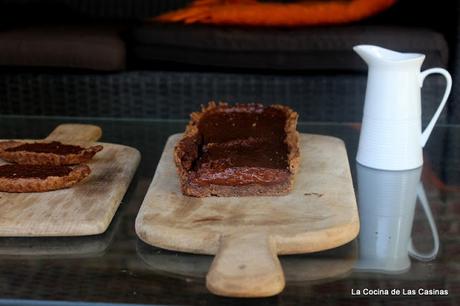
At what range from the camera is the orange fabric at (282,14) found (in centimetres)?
230

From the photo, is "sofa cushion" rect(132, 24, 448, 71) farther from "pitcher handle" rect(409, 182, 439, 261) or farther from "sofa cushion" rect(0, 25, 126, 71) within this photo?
"pitcher handle" rect(409, 182, 439, 261)

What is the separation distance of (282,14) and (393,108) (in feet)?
3.71

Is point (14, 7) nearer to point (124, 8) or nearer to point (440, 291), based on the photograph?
point (124, 8)

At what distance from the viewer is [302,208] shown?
3.47 ft

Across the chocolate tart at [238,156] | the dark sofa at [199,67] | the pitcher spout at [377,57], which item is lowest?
the dark sofa at [199,67]

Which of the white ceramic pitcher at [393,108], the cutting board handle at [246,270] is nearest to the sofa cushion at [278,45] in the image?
the white ceramic pitcher at [393,108]

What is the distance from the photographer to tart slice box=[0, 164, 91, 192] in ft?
3.66

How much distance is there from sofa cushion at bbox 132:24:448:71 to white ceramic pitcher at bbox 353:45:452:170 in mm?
910

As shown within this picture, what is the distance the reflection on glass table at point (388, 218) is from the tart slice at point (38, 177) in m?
0.44

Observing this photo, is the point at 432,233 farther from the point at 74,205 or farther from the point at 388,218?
the point at 74,205

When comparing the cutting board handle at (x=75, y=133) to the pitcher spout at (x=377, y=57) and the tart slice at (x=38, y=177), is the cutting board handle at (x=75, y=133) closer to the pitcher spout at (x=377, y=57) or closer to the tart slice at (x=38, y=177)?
the tart slice at (x=38, y=177)

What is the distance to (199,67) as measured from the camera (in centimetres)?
225

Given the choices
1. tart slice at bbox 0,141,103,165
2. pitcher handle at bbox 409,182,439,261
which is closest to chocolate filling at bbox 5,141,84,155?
tart slice at bbox 0,141,103,165

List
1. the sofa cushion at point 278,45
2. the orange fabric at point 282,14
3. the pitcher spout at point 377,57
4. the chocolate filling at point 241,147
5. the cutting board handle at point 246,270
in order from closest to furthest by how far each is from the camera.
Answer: the cutting board handle at point 246,270 < the chocolate filling at point 241,147 < the pitcher spout at point 377,57 < the sofa cushion at point 278,45 < the orange fabric at point 282,14
